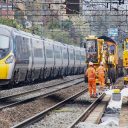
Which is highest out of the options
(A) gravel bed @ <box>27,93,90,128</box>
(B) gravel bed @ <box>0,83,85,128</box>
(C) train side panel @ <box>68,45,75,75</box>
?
(C) train side panel @ <box>68,45,75,75</box>

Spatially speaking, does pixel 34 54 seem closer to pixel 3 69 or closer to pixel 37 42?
pixel 37 42

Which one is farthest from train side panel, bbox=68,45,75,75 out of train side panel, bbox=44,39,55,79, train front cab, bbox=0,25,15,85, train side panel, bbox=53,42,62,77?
train front cab, bbox=0,25,15,85

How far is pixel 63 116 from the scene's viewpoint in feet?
52.4

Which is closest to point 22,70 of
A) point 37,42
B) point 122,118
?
point 37,42

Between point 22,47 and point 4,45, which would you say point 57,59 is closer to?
point 22,47

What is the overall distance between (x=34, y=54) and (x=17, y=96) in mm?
8246

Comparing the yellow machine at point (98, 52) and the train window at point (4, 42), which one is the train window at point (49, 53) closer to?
the yellow machine at point (98, 52)

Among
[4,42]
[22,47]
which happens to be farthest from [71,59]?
[4,42]

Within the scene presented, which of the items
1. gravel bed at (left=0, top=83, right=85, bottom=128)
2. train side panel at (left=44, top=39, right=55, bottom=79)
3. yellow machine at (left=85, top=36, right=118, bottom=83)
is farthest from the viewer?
train side panel at (left=44, top=39, right=55, bottom=79)

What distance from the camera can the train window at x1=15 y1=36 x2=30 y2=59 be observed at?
25.1 metres

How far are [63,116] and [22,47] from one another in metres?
11.1

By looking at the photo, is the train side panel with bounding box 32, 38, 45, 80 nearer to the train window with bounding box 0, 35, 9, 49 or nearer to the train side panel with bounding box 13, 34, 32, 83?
the train side panel with bounding box 13, 34, 32, 83

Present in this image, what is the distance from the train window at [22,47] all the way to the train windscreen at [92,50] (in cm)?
709

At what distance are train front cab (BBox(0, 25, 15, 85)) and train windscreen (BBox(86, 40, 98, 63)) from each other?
11.6 metres
